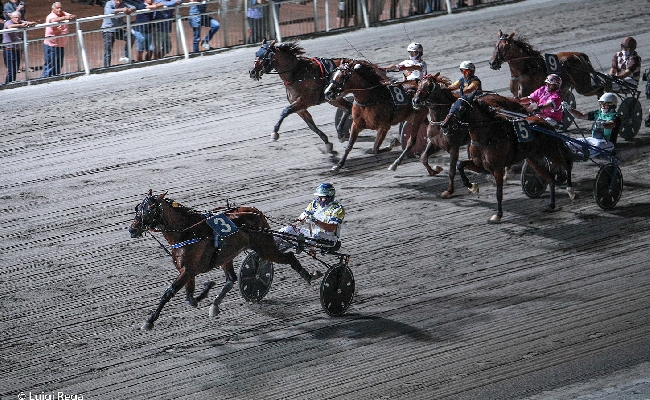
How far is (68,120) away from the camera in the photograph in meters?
19.3

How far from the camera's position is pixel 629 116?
59.8 feet

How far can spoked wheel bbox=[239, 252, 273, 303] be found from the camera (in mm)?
12109

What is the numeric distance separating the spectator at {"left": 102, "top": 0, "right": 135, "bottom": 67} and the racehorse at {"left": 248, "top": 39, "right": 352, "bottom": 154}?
16.0 feet

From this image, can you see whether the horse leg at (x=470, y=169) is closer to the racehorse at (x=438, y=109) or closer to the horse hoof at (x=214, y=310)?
the racehorse at (x=438, y=109)

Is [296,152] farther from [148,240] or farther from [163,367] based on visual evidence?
[163,367]

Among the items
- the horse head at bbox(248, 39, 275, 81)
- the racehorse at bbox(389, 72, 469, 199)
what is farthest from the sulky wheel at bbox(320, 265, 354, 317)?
the horse head at bbox(248, 39, 275, 81)

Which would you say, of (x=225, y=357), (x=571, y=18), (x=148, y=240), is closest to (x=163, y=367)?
(x=225, y=357)

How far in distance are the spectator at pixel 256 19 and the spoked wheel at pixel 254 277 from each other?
11.7 meters

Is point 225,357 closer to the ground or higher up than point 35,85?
closer to the ground

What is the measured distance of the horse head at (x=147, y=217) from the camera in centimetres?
1074

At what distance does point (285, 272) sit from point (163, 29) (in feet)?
32.9

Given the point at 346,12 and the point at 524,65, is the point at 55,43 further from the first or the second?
the point at 524,65

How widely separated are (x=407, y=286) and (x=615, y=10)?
53.1 feet

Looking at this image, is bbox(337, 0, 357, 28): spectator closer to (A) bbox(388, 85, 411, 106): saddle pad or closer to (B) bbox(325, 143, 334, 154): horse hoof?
(B) bbox(325, 143, 334, 154): horse hoof
